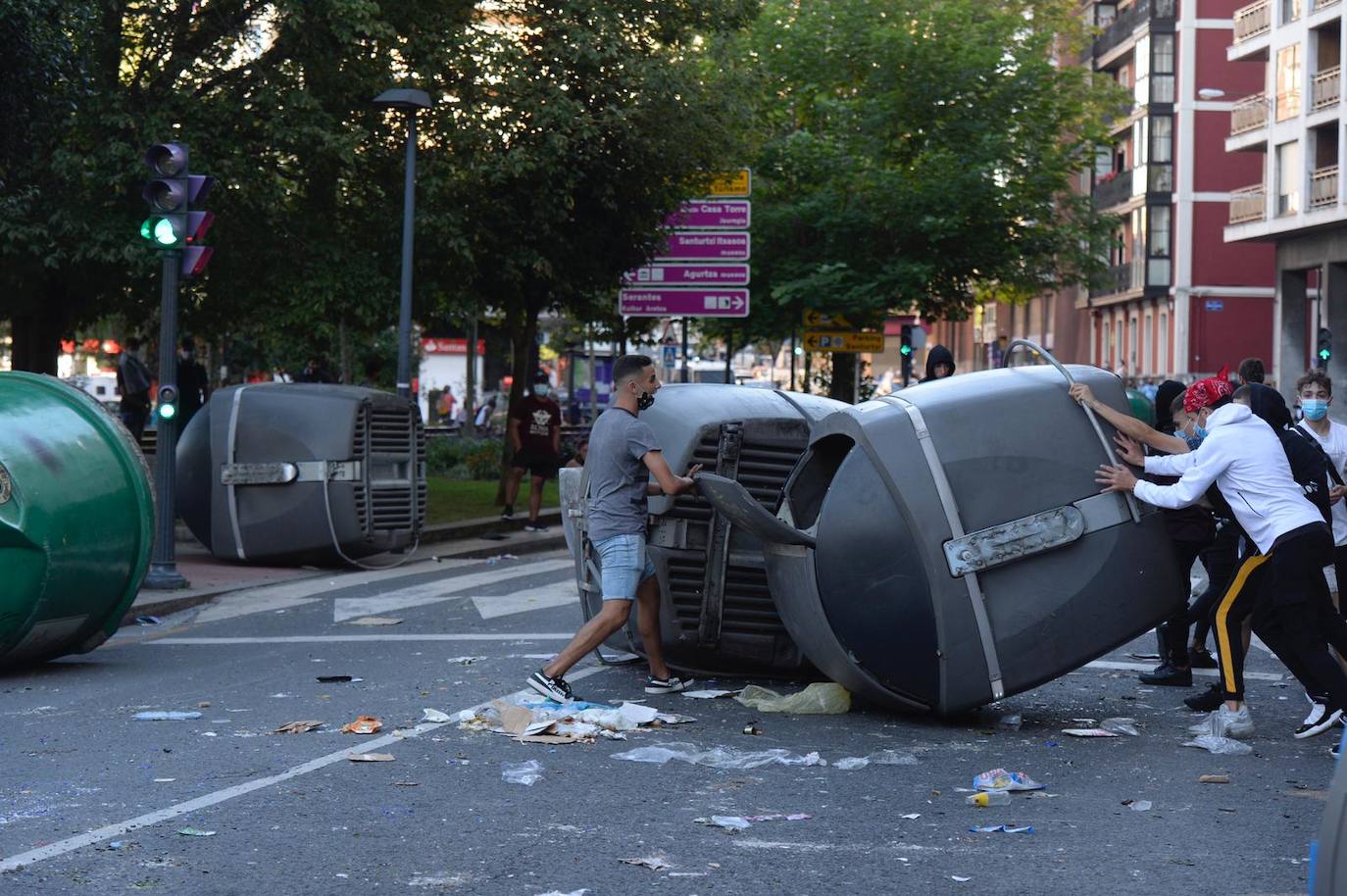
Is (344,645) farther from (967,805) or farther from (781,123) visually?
(781,123)

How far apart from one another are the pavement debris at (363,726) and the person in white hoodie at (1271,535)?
3705 mm

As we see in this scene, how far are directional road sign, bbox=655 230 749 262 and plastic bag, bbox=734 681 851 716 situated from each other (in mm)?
18221

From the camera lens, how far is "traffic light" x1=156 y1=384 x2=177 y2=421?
47.1 ft

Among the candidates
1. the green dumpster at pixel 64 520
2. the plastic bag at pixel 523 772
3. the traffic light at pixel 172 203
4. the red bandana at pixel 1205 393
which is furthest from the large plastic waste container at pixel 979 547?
the traffic light at pixel 172 203

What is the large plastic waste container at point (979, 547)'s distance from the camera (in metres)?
8.22

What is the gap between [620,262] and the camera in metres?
23.5

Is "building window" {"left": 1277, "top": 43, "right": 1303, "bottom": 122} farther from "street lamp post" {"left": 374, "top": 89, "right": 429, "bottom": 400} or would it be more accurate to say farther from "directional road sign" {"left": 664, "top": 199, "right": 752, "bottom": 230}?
"street lamp post" {"left": 374, "top": 89, "right": 429, "bottom": 400}

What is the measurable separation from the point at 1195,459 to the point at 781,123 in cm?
3109

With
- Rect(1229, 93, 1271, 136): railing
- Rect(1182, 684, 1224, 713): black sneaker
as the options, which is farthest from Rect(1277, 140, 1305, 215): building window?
Rect(1182, 684, 1224, 713): black sneaker

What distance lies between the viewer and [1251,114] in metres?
52.8

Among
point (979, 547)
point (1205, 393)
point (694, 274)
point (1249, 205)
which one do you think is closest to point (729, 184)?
point (694, 274)

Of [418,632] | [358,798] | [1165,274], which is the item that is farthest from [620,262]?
[1165,274]

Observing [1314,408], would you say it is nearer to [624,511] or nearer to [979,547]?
[979,547]

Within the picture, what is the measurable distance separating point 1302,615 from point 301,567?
10462 mm
